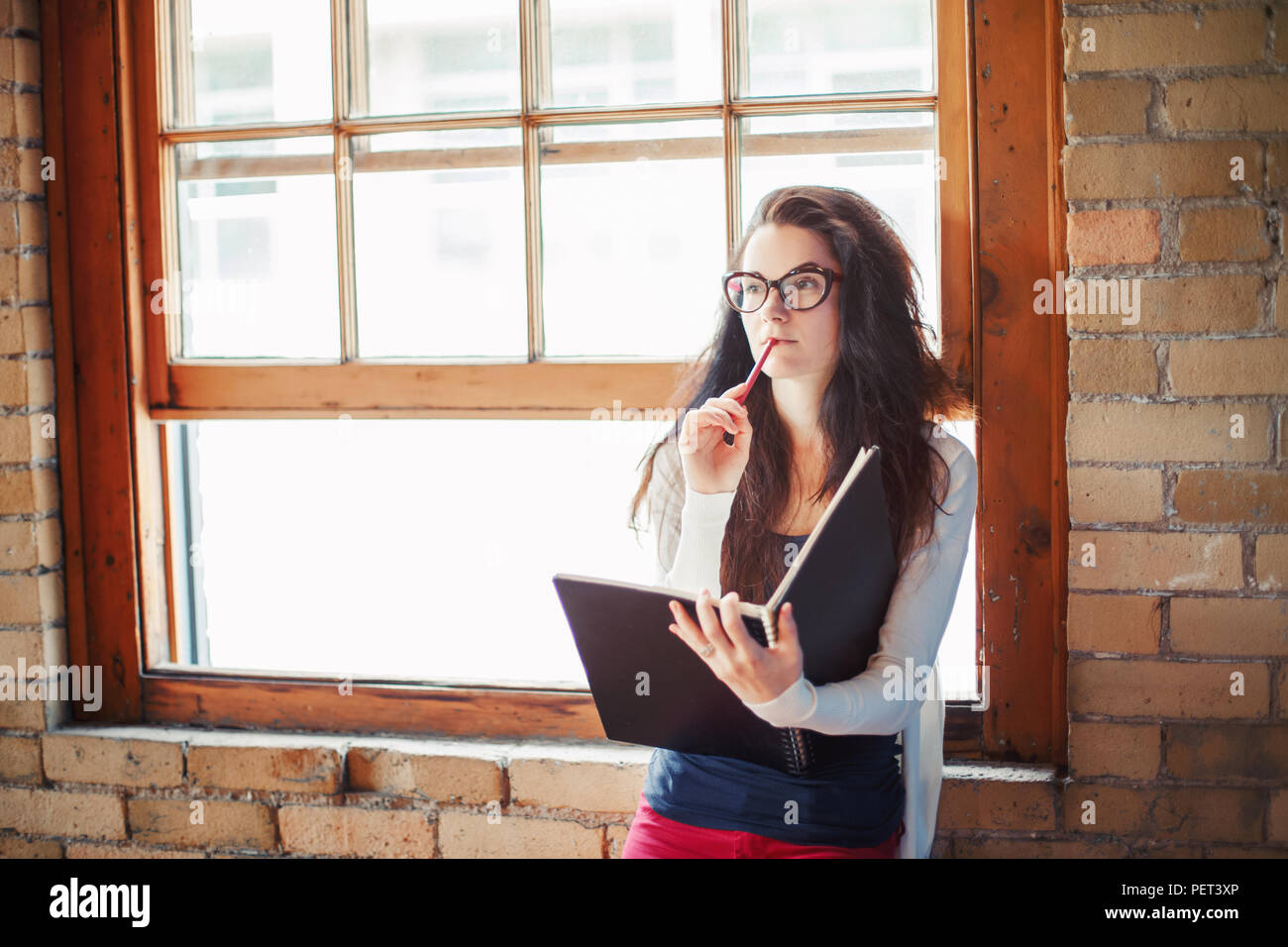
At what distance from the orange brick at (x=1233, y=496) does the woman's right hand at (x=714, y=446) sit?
63 cm

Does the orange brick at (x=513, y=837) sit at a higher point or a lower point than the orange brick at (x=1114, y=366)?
lower

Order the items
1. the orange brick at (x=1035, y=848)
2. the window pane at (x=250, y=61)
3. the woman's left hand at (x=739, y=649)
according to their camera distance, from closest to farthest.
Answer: the woman's left hand at (x=739, y=649), the orange brick at (x=1035, y=848), the window pane at (x=250, y=61)

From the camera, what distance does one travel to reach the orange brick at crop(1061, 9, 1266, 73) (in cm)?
142

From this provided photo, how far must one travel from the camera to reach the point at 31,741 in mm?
1897

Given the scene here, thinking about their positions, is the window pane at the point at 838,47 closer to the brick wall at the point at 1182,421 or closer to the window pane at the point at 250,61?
the brick wall at the point at 1182,421

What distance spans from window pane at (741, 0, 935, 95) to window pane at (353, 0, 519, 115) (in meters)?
0.41

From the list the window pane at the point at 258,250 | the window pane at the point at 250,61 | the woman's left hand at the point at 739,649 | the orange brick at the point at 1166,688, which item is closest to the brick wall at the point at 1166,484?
the orange brick at the point at 1166,688

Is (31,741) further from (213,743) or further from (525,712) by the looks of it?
(525,712)

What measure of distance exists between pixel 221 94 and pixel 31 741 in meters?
1.22

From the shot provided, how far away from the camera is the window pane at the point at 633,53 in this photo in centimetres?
170

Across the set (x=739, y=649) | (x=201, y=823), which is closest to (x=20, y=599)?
(x=201, y=823)

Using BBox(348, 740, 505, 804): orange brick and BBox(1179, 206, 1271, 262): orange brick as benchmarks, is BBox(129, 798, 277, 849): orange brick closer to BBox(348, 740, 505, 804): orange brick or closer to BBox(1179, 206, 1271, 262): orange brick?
BBox(348, 740, 505, 804): orange brick

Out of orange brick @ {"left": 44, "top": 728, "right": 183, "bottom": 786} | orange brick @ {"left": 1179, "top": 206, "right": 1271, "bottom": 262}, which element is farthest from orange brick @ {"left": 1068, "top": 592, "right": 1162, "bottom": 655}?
orange brick @ {"left": 44, "top": 728, "right": 183, "bottom": 786}

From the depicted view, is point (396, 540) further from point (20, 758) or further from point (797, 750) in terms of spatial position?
point (797, 750)
